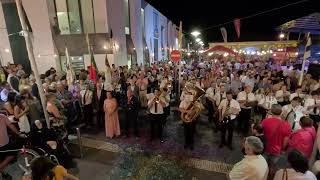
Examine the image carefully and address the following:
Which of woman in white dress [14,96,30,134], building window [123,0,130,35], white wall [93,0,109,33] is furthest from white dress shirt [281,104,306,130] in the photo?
building window [123,0,130,35]

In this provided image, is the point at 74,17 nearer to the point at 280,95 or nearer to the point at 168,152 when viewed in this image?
the point at 168,152

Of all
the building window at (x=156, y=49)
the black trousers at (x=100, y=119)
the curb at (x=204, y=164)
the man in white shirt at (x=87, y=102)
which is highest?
the building window at (x=156, y=49)

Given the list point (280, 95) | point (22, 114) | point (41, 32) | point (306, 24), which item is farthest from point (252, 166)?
point (41, 32)

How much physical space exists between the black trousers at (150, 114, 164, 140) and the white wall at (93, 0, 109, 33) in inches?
510

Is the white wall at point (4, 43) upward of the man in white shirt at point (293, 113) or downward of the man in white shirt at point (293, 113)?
upward

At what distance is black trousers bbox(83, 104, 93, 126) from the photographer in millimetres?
8680

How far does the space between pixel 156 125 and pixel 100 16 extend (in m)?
13.4

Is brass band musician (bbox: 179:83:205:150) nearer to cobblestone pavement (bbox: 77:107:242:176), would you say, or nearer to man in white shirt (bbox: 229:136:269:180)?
cobblestone pavement (bbox: 77:107:242:176)

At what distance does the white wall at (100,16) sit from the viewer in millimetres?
17781

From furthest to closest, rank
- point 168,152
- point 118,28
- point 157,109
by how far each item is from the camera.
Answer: point 118,28, point 157,109, point 168,152

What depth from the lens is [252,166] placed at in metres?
3.01

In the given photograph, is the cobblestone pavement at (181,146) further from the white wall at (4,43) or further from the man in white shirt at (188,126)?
the white wall at (4,43)

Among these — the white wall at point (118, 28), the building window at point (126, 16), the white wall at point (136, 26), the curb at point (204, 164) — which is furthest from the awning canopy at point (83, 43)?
the curb at point (204, 164)

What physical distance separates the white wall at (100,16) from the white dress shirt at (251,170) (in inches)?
675
